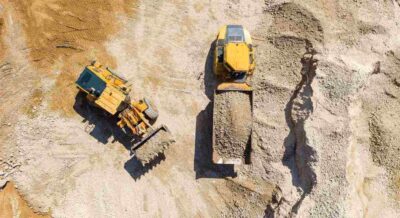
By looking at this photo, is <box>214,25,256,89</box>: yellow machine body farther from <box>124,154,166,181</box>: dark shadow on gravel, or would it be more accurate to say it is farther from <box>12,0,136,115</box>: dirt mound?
<box>12,0,136,115</box>: dirt mound

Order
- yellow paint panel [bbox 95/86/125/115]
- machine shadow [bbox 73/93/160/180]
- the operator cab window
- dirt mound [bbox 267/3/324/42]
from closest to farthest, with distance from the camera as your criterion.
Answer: yellow paint panel [bbox 95/86/125/115], the operator cab window, dirt mound [bbox 267/3/324/42], machine shadow [bbox 73/93/160/180]

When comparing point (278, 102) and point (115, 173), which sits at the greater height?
point (278, 102)

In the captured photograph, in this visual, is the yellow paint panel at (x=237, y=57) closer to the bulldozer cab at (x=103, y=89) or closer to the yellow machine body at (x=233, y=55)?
the yellow machine body at (x=233, y=55)

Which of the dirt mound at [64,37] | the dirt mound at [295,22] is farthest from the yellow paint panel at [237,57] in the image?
the dirt mound at [64,37]

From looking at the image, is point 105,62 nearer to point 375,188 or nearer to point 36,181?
point 36,181

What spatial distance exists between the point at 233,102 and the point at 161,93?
3.02 metres

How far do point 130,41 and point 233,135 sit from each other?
5583 mm

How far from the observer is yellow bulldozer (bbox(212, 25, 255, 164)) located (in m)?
13.5

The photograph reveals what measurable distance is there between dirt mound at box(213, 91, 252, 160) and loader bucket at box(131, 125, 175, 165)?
6.31 feet

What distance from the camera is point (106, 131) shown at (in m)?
14.7

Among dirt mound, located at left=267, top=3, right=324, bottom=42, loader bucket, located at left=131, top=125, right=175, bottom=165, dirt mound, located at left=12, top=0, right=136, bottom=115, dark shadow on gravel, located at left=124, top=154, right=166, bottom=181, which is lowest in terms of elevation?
dark shadow on gravel, located at left=124, top=154, right=166, bottom=181

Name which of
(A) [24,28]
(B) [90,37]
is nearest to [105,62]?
(B) [90,37]

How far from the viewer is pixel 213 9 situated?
14938 millimetres

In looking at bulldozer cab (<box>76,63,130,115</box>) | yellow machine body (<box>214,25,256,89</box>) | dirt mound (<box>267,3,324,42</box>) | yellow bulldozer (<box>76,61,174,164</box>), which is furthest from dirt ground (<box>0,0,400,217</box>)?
bulldozer cab (<box>76,63,130,115</box>)
